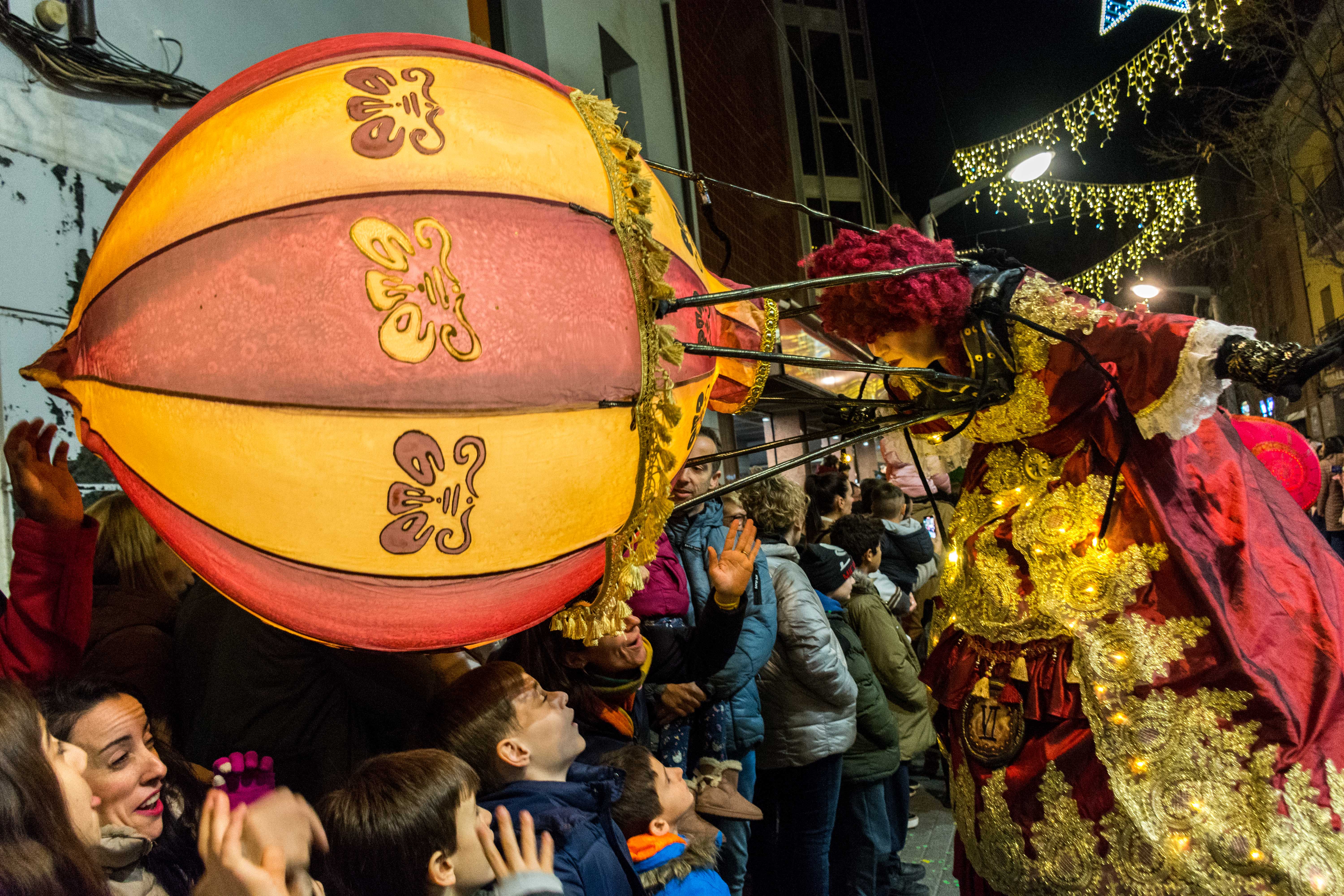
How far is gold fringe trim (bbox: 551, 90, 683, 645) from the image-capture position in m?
1.38

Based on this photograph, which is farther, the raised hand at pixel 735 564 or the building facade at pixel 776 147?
the building facade at pixel 776 147

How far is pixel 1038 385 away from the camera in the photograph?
2.39 m

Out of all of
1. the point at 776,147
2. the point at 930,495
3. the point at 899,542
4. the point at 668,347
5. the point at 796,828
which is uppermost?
the point at 776,147

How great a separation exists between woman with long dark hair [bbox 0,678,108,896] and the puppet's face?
1990 mm

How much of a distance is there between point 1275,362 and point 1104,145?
466 inches

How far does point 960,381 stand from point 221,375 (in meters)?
1.73

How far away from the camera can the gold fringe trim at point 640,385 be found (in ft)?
4.52

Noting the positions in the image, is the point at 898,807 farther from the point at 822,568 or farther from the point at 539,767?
the point at 539,767

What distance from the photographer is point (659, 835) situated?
2.46 m

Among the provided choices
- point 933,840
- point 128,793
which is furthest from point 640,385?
point 933,840

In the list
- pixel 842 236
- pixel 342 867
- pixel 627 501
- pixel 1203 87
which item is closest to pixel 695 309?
pixel 627 501

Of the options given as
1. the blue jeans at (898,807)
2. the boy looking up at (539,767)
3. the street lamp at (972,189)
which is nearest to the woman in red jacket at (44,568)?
the boy looking up at (539,767)

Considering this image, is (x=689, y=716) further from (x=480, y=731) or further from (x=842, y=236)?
(x=842, y=236)

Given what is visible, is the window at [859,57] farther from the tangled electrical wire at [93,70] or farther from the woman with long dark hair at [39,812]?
the woman with long dark hair at [39,812]
